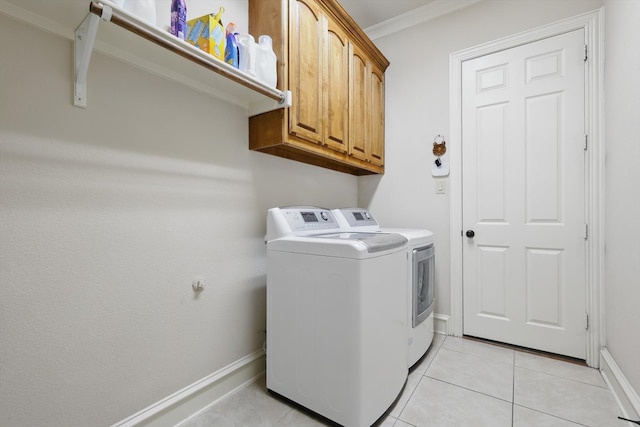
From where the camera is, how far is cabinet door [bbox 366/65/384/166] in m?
2.37

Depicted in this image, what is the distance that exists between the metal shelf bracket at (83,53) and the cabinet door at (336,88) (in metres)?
1.18

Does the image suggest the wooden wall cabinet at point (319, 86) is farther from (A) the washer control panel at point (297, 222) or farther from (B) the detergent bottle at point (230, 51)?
(A) the washer control panel at point (297, 222)

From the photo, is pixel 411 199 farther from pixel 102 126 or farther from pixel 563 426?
pixel 102 126

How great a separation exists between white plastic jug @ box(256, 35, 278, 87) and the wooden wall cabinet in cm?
6

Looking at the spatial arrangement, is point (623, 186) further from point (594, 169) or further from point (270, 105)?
point (270, 105)

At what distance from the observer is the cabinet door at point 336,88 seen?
1829 millimetres

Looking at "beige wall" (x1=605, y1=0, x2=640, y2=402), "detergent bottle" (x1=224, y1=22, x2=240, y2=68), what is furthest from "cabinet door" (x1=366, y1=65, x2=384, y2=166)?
"beige wall" (x1=605, y1=0, x2=640, y2=402)

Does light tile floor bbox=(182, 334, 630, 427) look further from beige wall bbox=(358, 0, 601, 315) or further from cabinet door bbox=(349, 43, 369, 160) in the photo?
cabinet door bbox=(349, 43, 369, 160)

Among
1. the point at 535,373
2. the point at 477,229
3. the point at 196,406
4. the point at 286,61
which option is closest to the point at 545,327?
the point at 535,373

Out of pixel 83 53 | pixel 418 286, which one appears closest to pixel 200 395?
pixel 418 286

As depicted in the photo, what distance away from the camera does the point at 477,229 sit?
2172mm

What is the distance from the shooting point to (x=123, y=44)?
1.08 meters

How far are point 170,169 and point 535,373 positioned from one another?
2343 millimetres

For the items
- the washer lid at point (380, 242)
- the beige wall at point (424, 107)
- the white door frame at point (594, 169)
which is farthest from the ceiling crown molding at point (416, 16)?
the washer lid at point (380, 242)
